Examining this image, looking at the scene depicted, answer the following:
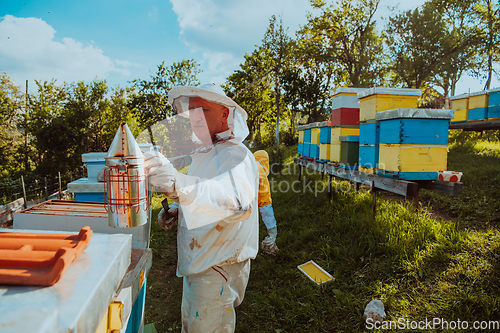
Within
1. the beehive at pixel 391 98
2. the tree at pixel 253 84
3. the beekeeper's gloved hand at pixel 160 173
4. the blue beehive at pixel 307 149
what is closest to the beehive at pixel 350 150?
the beehive at pixel 391 98

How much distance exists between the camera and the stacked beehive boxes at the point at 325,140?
509 cm

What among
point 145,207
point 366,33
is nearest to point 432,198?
point 145,207

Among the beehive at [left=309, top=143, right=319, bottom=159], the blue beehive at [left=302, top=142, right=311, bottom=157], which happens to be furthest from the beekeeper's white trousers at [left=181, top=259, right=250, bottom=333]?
the blue beehive at [left=302, top=142, right=311, bottom=157]

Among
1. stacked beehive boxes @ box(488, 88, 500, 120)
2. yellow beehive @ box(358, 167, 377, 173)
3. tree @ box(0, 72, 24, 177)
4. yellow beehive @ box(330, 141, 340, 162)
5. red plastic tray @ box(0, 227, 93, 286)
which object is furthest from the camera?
tree @ box(0, 72, 24, 177)

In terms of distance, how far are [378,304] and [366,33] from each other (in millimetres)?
13727

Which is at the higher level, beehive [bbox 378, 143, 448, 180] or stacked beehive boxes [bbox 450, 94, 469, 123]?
stacked beehive boxes [bbox 450, 94, 469, 123]

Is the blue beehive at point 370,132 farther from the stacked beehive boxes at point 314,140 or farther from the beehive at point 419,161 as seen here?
the stacked beehive boxes at point 314,140

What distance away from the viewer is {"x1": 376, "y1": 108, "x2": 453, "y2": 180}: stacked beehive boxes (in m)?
3.00

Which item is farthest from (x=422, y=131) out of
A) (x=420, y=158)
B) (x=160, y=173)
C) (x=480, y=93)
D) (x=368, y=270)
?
(x=480, y=93)

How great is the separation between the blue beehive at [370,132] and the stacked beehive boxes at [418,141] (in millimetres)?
343

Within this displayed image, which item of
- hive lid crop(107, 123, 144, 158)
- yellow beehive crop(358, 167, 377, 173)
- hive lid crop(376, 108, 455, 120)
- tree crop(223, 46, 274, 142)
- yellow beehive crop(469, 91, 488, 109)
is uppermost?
tree crop(223, 46, 274, 142)

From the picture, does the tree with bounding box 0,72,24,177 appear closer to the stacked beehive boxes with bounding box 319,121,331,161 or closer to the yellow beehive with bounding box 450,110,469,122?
the stacked beehive boxes with bounding box 319,121,331,161

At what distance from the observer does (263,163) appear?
3.66 meters

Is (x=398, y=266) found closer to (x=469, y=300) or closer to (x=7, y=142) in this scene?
(x=469, y=300)
